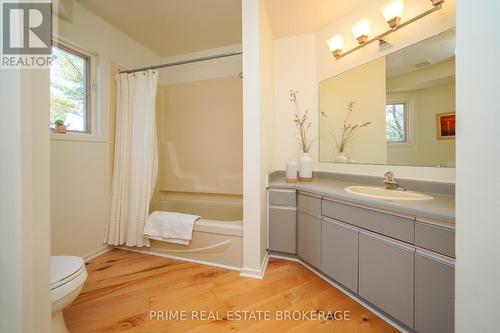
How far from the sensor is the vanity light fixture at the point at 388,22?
1.44 metres

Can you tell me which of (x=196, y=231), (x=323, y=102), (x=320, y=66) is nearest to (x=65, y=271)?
(x=196, y=231)

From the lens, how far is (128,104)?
2.14 m

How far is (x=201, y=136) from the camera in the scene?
2.78m

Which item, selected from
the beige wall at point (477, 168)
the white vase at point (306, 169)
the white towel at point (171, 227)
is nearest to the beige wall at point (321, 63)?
the white vase at point (306, 169)

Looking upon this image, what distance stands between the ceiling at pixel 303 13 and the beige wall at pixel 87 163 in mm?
1796

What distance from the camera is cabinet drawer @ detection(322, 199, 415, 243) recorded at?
1.09 metres

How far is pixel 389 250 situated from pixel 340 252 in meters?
0.36

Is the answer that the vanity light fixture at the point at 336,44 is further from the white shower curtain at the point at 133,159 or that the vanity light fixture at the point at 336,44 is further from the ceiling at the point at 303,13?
the white shower curtain at the point at 133,159

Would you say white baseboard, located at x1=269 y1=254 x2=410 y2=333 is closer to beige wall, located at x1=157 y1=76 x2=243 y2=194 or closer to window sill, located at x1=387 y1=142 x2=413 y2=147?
beige wall, located at x1=157 y1=76 x2=243 y2=194

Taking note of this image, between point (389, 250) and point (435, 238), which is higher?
point (435, 238)

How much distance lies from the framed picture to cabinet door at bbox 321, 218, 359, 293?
902 millimetres

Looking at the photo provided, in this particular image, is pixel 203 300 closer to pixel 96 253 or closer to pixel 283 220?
pixel 283 220

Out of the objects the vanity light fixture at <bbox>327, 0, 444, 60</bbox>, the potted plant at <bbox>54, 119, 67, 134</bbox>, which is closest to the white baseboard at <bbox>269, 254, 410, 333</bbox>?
the vanity light fixture at <bbox>327, 0, 444, 60</bbox>

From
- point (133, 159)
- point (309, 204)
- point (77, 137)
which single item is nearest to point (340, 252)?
point (309, 204)
